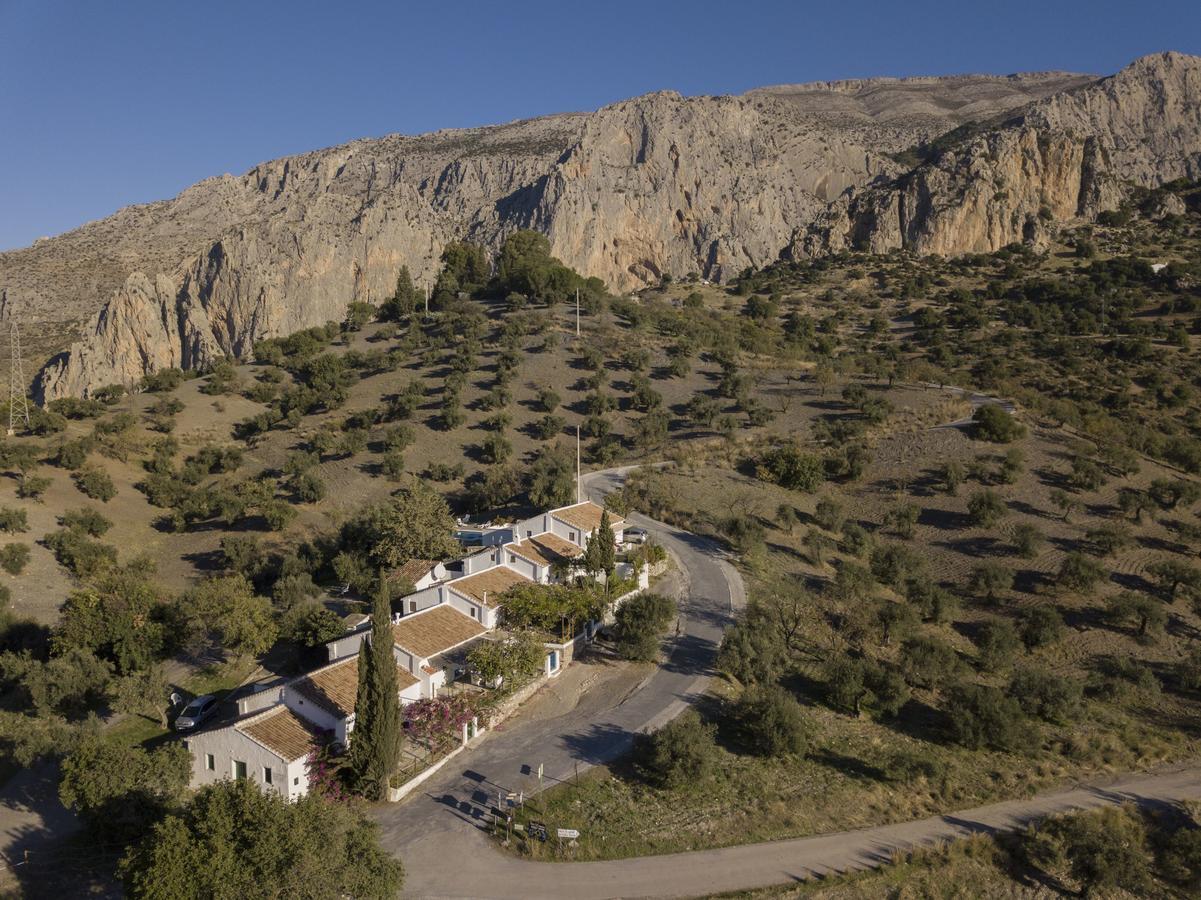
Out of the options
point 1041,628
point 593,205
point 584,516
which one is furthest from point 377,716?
point 593,205

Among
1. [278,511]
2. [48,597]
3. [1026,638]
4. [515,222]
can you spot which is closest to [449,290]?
[515,222]

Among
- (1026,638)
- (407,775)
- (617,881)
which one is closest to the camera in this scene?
(617,881)

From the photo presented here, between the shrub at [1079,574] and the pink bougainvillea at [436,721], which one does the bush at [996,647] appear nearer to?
the shrub at [1079,574]

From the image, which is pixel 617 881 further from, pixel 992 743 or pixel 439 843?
pixel 992 743

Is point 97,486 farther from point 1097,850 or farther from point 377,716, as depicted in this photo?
point 1097,850

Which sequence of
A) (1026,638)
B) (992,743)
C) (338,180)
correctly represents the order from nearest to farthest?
(992,743), (1026,638), (338,180)

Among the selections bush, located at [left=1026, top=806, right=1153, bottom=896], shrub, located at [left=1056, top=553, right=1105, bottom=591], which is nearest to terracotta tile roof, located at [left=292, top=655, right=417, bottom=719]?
bush, located at [left=1026, top=806, right=1153, bottom=896]
